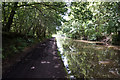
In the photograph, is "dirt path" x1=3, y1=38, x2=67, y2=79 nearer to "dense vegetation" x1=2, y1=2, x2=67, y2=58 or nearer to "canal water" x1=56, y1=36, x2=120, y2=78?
"canal water" x1=56, y1=36, x2=120, y2=78

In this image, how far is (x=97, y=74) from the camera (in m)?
6.17

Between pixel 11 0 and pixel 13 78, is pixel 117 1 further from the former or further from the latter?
pixel 13 78

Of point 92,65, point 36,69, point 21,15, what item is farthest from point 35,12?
point 92,65

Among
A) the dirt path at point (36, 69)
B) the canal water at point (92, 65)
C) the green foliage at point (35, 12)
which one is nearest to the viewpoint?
the dirt path at point (36, 69)

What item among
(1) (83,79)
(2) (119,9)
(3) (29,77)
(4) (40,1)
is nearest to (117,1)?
(2) (119,9)

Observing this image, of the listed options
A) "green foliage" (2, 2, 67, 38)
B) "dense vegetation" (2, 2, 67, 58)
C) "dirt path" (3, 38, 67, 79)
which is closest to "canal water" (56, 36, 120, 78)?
"dirt path" (3, 38, 67, 79)

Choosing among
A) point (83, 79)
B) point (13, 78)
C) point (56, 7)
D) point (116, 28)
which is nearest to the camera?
point (13, 78)

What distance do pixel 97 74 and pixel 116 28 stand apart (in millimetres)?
16018

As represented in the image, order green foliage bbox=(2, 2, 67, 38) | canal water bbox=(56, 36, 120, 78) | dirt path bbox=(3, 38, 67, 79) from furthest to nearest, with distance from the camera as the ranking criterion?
green foliage bbox=(2, 2, 67, 38)
canal water bbox=(56, 36, 120, 78)
dirt path bbox=(3, 38, 67, 79)

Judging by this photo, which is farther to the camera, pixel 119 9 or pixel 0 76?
pixel 119 9

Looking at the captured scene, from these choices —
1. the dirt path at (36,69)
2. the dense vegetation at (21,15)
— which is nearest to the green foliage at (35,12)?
the dense vegetation at (21,15)

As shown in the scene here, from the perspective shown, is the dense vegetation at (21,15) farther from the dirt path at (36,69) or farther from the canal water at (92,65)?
the canal water at (92,65)

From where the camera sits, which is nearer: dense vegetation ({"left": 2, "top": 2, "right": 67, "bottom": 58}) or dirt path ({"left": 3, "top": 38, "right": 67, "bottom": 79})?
dirt path ({"left": 3, "top": 38, "right": 67, "bottom": 79})

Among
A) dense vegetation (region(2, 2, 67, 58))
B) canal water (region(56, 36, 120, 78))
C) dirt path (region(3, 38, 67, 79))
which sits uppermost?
dense vegetation (region(2, 2, 67, 58))
